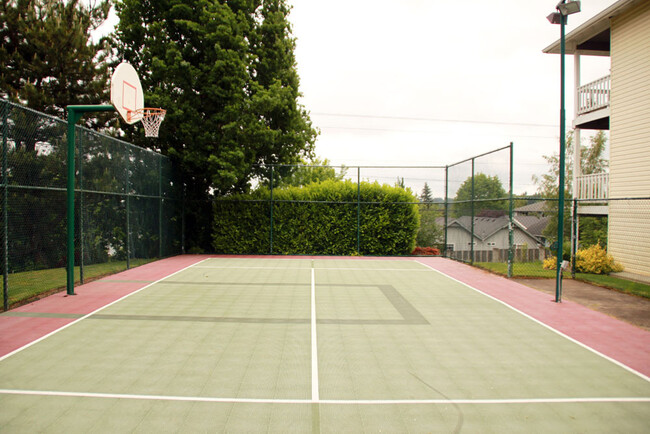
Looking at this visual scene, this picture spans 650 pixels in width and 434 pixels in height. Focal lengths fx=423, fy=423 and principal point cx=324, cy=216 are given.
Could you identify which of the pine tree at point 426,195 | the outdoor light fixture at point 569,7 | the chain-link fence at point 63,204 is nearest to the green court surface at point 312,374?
the chain-link fence at point 63,204

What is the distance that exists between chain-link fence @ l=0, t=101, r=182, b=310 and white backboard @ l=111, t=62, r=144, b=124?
4.21 ft

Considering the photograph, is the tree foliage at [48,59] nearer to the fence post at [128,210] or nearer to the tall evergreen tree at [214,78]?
the tall evergreen tree at [214,78]

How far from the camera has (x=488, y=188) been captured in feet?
47.8

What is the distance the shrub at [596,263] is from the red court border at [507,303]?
3796 millimetres

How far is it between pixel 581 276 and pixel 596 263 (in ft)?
4.46

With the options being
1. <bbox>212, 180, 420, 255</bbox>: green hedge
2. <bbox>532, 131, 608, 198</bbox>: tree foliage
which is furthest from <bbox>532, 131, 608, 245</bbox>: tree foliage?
<bbox>212, 180, 420, 255</bbox>: green hedge

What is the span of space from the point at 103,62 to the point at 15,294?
12.1 metres

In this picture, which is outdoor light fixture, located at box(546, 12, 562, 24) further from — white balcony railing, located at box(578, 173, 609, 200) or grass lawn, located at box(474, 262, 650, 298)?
white balcony railing, located at box(578, 173, 609, 200)

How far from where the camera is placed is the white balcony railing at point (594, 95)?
50.5 ft

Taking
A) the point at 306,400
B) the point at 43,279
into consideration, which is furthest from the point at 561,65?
the point at 43,279

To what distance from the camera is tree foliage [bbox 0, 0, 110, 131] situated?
15445mm

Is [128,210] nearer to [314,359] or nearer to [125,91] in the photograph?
[125,91]

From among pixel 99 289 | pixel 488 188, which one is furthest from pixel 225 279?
pixel 488 188

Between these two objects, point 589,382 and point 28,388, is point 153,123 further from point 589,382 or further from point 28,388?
point 589,382
